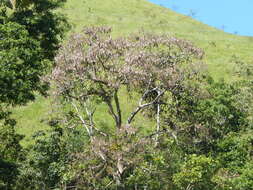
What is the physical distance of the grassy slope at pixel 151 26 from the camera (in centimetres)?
4194

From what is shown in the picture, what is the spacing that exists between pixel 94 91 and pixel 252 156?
8822 millimetres

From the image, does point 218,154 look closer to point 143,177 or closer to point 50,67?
point 143,177

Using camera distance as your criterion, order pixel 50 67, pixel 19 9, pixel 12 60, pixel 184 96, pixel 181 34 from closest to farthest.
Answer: pixel 12 60 → pixel 50 67 → pixel 184 96 → pixel 19 9 → pixel 181 34

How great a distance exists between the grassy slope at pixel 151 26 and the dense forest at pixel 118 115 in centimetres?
1017

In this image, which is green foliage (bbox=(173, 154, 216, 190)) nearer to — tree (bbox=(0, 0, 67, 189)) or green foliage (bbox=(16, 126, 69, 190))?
green foliage (bbox=(16, 126, 69, 190))

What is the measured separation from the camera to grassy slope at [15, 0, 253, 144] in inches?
1651

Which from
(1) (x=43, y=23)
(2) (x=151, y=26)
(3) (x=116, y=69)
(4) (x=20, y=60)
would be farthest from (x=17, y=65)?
(2) (x=151, y=26)

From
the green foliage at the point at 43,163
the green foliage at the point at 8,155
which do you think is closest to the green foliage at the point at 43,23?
the green foliage at the point at 8,155

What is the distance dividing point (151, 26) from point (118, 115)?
106ft

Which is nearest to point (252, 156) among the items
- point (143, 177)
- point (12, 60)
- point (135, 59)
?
point (143, 177)

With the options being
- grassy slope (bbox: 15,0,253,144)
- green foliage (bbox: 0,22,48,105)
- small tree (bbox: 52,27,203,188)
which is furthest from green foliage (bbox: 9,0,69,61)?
grassy slope (bbox: 15,0,253,144)

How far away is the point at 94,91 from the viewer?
22172mm

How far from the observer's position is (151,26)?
53.1 metres

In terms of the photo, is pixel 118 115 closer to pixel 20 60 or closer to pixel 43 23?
pixel 20 60
